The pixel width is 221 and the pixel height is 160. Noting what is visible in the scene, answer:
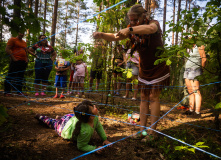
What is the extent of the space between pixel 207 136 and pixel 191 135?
21 cm

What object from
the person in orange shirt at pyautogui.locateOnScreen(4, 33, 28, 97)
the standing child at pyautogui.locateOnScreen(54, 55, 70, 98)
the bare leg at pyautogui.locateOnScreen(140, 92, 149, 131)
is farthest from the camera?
the standing child at pyautogui.locateOnScreen(54, 55, 70, 98)

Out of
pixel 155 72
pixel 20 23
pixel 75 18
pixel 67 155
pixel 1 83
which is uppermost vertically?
pixel 75 18

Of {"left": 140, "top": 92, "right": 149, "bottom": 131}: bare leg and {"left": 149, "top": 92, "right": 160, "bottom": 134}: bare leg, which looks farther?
{"left": 140, "top": 92, "right": 149, "bottom": 131}: bare leg

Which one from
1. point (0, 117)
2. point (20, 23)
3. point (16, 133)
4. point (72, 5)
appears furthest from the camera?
point (72, 5)

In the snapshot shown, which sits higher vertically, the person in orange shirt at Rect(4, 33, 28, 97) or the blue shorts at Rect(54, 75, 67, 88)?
the person in orange shirt at Rect(4, 33, 28, 97)

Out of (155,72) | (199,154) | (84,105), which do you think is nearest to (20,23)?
(84,105)

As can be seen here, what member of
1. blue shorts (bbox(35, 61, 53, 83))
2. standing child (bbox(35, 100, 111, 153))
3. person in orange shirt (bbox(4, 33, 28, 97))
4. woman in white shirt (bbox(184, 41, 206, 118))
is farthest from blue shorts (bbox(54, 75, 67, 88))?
woman in white shirt (bbox(184, 41, 206, 118))

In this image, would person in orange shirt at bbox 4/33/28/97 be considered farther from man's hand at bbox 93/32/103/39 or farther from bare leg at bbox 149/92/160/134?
bare leg at bbox 149/92/160/134

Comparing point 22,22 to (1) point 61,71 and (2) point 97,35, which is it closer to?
(2) point 97,35

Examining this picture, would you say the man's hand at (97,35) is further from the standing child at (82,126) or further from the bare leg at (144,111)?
the bare leg at (144,111)

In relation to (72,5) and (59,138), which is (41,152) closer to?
(59,138)

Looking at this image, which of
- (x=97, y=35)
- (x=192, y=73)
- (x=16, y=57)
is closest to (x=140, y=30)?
(x=97, y=35)

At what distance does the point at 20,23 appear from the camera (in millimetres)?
1602

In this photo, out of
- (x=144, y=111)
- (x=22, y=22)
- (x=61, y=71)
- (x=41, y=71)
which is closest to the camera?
(x=22, y=22)
